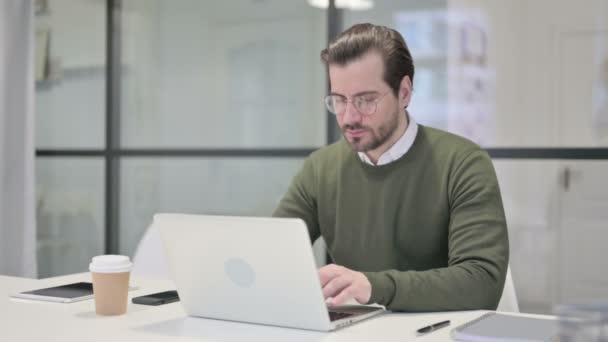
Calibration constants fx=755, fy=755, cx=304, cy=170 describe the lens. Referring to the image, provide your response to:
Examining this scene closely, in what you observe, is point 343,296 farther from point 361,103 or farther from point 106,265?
point 361,103

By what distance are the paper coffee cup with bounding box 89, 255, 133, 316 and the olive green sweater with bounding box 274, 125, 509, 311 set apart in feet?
1.73

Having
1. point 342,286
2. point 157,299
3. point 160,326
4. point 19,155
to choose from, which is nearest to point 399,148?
point 342,286

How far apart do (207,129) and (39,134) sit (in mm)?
1194

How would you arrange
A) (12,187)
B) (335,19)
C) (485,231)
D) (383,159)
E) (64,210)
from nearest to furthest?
1. (485,231)
2. (383,159)
3. (335,19)
4. (12,187)
5. (64,210)

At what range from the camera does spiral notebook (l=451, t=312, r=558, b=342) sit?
1296 mm

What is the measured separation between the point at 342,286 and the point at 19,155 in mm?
2826

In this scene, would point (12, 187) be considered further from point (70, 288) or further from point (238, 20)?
point (70, 288)

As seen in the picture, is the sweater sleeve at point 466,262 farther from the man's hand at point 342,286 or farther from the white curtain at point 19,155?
the white curtain at point 19,155

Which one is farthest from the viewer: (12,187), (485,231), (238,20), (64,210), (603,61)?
(64,210)

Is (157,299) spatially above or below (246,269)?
below

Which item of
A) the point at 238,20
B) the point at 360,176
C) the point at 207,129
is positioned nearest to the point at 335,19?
the point at 238,20

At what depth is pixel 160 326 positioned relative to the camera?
1.48m

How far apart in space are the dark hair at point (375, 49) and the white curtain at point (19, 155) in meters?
2.30

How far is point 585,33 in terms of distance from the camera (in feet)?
8.87
